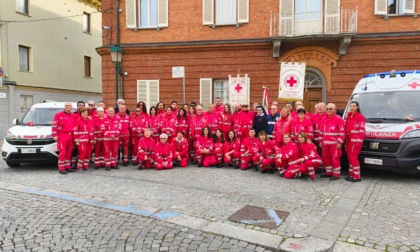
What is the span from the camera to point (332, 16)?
14.7 m

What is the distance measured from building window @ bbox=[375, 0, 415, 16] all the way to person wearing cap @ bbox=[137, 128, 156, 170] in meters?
11.7

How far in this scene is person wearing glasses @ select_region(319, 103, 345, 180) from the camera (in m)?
7.90

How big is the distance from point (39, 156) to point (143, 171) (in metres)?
2.84

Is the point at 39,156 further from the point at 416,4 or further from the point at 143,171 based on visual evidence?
the point at 416,4

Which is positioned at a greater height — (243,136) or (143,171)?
(243,136)

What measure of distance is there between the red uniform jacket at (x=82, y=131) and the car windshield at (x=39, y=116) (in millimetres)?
1467

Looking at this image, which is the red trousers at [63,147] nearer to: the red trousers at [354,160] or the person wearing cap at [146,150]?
the person wearing cap at [146,150]

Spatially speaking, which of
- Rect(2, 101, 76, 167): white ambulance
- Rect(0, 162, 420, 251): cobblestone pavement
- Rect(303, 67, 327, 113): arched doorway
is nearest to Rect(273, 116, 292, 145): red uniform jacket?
Rect(0, 162, 420, 251): cobblestone pavement

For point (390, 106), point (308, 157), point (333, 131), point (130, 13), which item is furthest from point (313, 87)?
point (130, 13)

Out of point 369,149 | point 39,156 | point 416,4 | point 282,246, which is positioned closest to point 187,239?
point 282,246

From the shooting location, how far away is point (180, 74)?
1606cm

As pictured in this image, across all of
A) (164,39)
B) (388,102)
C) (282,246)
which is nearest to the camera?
(282,246)

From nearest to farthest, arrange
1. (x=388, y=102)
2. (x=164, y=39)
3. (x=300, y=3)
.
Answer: (x=388, y=102) < (x=300, y=3) < (x=164, y=39)

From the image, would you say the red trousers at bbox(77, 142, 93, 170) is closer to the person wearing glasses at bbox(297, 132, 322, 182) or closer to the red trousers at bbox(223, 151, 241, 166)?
the red trousers at bbox(223, 151, 241, 166)
